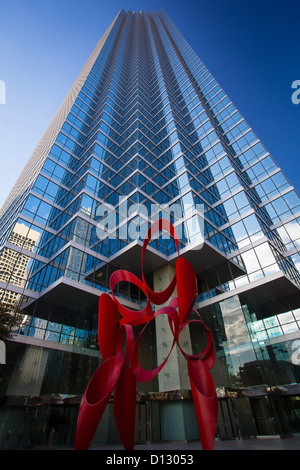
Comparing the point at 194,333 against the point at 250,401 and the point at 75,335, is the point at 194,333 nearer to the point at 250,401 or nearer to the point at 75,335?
the point at 250,401

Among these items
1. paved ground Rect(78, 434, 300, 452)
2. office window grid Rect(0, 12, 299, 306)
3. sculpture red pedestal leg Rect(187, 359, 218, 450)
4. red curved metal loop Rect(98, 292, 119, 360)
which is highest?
office window grid Rect(0, 12, 299, 306)

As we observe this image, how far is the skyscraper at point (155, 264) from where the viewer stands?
1694 centimetres

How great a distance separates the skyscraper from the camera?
1694cm

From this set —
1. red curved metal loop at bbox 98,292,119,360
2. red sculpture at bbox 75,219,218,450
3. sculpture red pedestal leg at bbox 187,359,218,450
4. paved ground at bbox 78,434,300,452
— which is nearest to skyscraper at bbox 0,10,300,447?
paved ground at bbox 78,434,300,452

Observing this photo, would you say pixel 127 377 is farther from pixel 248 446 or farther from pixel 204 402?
pixel 248 446

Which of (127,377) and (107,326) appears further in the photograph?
(107,326)

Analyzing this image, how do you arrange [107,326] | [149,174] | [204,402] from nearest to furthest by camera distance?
[204,402] < [107,326] < [149,174]

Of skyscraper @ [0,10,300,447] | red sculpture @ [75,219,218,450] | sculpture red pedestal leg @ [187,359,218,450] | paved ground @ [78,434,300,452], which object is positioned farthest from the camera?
skyscraper @ [0,10,300,447]

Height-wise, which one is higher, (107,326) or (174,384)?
(107,326)

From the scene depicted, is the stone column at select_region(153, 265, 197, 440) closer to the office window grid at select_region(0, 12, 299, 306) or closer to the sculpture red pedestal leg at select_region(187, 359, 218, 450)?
the office window grid at select_region(0, 12, 299, 306)

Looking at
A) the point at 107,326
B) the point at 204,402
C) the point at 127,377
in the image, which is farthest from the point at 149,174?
the point at 204,402

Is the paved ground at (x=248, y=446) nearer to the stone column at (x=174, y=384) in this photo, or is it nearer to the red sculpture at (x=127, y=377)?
the stone column at (x=174, y=384)

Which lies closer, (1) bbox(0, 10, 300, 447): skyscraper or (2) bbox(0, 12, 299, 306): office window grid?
(1) bbox(0, 10, 300, 447): skyscraper

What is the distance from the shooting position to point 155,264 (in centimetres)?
2491
